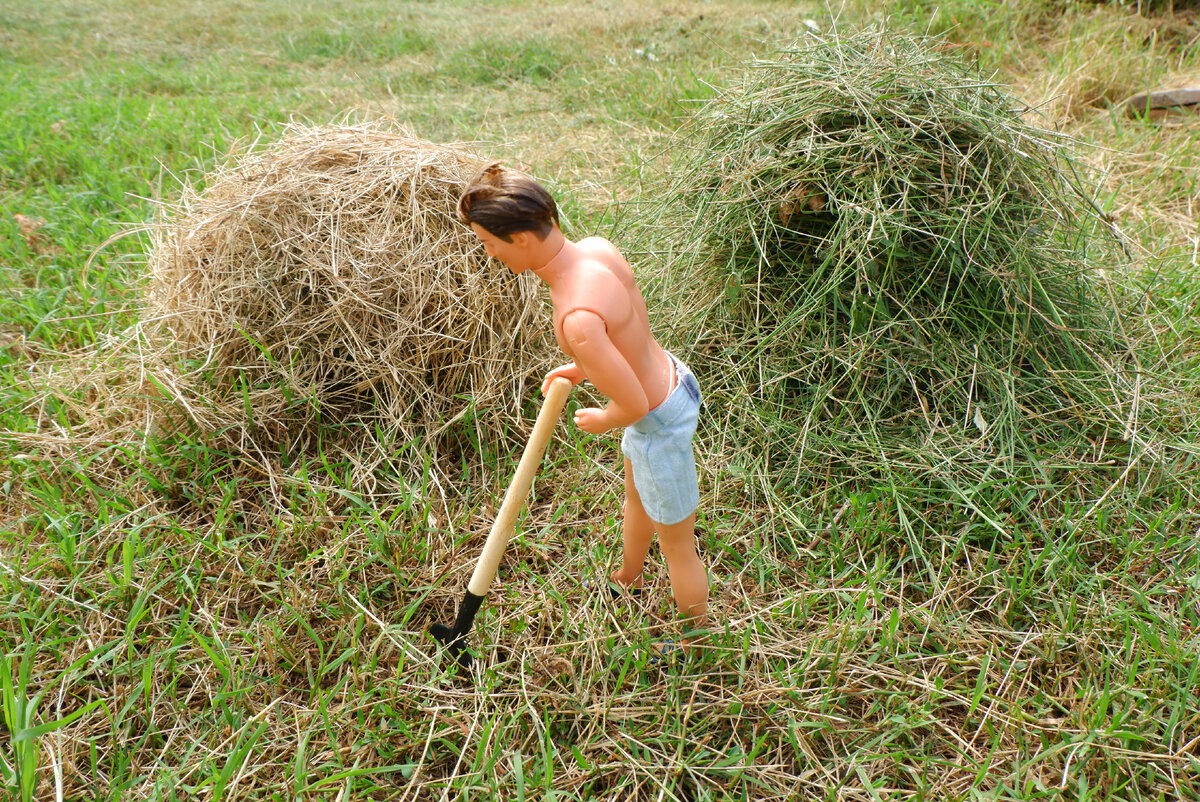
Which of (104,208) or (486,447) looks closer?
(486,447)

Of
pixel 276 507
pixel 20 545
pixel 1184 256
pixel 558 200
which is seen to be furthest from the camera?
pixel 558 200

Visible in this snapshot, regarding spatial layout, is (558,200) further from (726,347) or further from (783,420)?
(783,420)

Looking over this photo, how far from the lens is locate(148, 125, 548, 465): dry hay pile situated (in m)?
2.62

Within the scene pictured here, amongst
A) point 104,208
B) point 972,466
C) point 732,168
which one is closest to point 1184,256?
point 972,466

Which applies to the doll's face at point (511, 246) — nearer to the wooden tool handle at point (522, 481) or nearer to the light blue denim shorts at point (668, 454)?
the wooden tool handle at point (522, 481)

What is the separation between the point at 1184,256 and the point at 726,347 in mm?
2177

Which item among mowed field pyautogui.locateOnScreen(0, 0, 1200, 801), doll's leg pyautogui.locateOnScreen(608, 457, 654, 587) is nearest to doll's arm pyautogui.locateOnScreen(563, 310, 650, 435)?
doll's leg pyautogui.locateOnScreen(608, 457, 654, 587)

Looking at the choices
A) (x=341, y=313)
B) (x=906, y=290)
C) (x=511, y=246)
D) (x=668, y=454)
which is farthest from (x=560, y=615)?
(x=906, y=290)

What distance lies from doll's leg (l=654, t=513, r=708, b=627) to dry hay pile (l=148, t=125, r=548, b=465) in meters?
0.95

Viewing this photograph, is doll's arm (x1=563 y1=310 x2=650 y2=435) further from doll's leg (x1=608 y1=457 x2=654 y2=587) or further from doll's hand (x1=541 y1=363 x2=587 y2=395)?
doll's leg (x1=608 y1=457 x2=654 y2=587)

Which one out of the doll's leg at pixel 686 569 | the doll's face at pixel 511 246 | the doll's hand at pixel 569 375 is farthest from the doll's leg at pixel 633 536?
the doll's face at pixel 511 246

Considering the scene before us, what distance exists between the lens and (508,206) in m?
1.50

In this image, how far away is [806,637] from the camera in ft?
6.63

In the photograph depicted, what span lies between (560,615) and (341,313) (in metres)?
1.28
